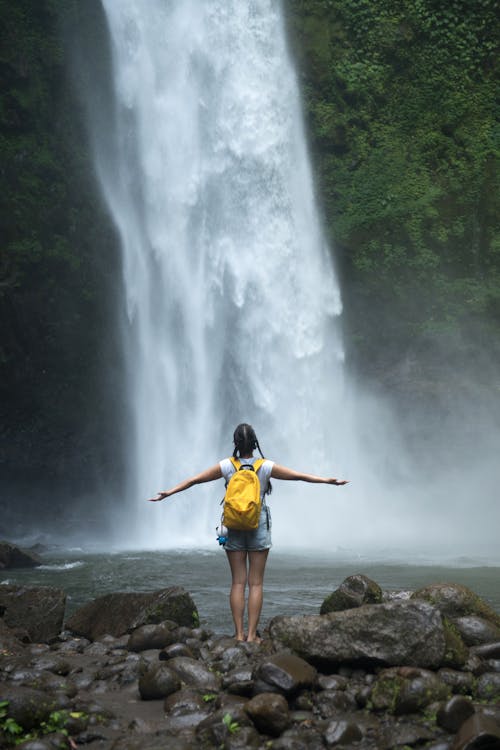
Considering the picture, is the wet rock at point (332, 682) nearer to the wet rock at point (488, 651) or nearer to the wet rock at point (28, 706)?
the wet rock at point (488, 651)

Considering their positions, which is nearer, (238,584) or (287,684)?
(287,684)

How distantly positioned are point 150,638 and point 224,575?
4893 mm

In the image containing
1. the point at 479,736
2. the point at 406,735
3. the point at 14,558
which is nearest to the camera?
the point at 479,736

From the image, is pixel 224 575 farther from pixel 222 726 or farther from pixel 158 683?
pixel 222 726

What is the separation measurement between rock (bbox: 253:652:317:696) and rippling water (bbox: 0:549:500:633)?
2301 millimetres

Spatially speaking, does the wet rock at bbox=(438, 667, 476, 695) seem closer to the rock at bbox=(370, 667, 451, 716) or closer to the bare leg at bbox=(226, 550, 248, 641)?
the rock at bbox=(370, 667, 451, 716)

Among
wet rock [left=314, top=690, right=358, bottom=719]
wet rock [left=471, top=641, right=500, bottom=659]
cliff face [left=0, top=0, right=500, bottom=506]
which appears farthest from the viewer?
cliff face [left=0, top=0, right=500, bottom=506]

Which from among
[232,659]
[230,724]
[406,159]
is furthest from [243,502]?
[406,159]

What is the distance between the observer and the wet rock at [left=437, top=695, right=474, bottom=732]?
132 inches

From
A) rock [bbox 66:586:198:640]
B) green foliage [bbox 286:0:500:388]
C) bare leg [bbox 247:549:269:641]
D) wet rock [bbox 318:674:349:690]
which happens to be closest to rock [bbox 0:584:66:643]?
rock [bbox 66:586:198:640]

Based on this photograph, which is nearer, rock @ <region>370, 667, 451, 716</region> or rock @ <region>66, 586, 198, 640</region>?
rock @ <region>370, 667, 451, 716</region>

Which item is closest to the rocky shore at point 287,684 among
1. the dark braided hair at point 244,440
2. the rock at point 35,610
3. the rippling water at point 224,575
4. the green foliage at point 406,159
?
the rock at point 35,610

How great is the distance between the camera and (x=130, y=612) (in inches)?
238

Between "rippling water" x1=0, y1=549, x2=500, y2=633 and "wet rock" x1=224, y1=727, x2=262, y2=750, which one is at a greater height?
"rippling water" x1=0, y1=549, x2=500, y2=633
